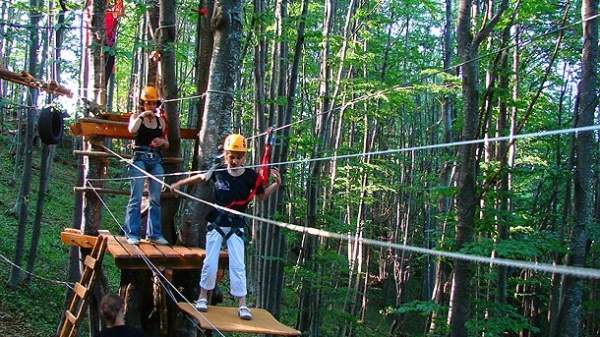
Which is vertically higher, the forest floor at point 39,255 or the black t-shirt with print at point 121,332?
the black t-shirt with print at point 121,332

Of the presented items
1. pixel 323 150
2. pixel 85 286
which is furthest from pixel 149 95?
pixel 323 150

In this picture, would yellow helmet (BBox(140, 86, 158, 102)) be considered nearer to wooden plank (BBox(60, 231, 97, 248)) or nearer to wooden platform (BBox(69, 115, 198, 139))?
wooden platform (BBox(69, 115, 198, 139))

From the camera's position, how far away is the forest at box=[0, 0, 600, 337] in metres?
6.21

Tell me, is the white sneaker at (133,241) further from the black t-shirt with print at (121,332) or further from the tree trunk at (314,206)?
the tree trunk at (314,206)

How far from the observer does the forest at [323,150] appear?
621 cm

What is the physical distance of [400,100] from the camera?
1387cm

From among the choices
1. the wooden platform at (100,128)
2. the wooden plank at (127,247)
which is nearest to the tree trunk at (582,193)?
the wooden plank at (127,247)

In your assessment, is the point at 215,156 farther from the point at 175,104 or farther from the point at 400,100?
the point at 400,100

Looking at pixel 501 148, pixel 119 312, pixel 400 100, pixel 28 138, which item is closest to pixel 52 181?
pixel 28 138

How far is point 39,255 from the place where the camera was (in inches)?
559

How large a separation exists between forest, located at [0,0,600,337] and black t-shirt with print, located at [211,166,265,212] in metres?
0.61

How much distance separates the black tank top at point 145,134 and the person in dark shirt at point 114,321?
2412mm

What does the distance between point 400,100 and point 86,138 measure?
887 cm

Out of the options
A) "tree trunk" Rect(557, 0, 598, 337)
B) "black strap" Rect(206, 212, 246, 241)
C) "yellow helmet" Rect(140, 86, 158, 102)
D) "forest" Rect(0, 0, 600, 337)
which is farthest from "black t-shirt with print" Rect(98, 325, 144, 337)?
"tree trunk" Rect(557, 0, 598, 337)
